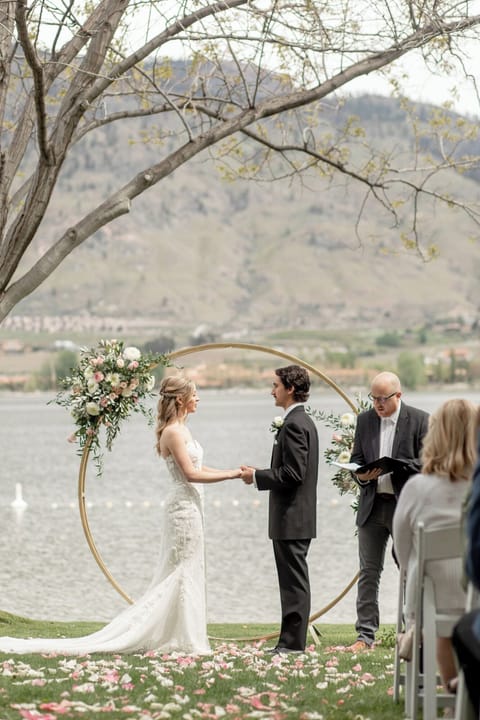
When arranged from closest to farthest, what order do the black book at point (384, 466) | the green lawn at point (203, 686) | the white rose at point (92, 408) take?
the green lawn at point (203, 686) < the black book at point (384, 466) < the white rose at point (92, 408)

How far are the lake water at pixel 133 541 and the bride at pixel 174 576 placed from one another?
266cm

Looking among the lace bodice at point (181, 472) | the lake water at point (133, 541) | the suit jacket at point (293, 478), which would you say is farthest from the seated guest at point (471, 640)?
the lake water at point (133, 541)

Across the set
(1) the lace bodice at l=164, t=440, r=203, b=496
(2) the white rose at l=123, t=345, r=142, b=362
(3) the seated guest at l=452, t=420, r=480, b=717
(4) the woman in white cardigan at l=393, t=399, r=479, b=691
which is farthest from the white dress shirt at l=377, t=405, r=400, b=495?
(3) the seated guest at l=452, t=420, r=480, b=717

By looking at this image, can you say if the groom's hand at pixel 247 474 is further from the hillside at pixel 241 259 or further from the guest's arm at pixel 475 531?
the hillside at pixel 241 259

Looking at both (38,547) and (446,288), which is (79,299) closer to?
(446,288)

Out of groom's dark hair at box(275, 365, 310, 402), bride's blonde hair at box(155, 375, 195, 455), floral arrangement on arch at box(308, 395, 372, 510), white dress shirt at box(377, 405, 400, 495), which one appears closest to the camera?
groom's dark hair at box(275, 365, 310, 402)

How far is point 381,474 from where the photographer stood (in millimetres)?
7379

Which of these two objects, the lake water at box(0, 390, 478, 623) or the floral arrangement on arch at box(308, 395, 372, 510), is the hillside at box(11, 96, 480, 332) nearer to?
the lake water at box(0, 390, 478, 623)

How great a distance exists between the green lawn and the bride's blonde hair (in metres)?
1.60

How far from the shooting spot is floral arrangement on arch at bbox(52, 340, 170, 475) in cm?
867

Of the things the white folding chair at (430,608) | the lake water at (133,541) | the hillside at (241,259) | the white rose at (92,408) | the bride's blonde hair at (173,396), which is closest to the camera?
the white folding chair at (430,608)

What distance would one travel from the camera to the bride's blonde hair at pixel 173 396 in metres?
7.48

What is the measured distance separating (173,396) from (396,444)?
1598 millimetres

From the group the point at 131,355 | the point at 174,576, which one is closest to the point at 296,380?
the point at 174,576
